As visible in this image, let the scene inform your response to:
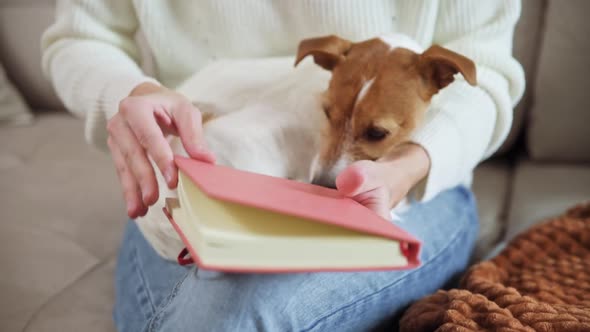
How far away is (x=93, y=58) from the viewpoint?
1044 millimetres

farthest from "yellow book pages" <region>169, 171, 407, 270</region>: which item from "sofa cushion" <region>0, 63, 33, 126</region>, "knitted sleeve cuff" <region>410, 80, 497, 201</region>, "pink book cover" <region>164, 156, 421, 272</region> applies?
"sofa cushion" <region>0, 63, 33, 126</region>

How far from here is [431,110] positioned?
95 cm

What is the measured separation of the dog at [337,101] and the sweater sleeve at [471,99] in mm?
55

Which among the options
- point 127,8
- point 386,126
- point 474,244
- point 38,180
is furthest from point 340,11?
point 38,180

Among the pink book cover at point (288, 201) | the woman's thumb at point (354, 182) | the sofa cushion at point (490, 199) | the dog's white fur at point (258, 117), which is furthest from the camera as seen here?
the sofa cushion at point (490, 199)

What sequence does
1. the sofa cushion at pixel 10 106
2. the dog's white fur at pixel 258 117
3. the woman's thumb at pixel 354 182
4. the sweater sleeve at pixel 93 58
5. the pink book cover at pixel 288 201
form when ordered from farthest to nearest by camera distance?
1. the sofa cushion at pixel 10 106
2. the sweater sleeve at pixel 93 58
3. the dog's white fur at pixel 258 117
4. the woman's thumb at pixel 354 182
5. the pink book cover at pixel 288 201

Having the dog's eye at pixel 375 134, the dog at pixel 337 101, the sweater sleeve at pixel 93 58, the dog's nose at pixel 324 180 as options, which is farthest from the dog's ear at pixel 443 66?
the sweater sleeve at pixel 93 58

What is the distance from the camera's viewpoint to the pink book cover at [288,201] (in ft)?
1.65

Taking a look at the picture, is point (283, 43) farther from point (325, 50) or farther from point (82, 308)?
Result: point (82, 308)

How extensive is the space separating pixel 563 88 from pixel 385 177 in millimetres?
793

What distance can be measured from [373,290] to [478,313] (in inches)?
6.2

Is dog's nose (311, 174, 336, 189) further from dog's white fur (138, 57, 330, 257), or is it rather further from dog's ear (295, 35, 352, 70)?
dog's ear (295, 35, 352, 70)

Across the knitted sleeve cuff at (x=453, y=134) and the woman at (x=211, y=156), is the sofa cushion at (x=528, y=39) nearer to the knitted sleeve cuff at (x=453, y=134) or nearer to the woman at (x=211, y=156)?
the woman at (x=211, y=156)

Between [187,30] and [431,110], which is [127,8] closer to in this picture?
[187,30]
